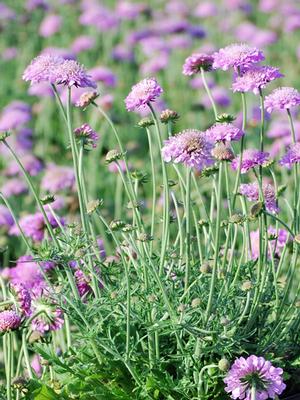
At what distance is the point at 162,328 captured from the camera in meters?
2.35

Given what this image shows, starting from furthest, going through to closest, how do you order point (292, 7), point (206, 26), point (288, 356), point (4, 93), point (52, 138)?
point (206, 26)
point (292, 7)
point (4, 93)
point (52, 138)
point (288, 356)

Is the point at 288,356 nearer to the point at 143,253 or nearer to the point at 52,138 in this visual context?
the point at 143,253

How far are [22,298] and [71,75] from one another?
61cm

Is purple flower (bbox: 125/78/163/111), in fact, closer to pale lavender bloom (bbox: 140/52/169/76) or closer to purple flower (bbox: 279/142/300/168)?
purple flower (bbox: 279/142/300/168)

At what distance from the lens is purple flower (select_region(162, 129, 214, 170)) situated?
2.19 meters

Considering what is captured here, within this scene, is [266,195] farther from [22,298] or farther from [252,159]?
[22,298]

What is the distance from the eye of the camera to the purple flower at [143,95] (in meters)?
2.40

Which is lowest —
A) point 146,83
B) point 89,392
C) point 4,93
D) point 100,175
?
point 89,392

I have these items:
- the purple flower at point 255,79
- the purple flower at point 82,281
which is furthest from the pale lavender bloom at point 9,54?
the purple flower at point 255,79

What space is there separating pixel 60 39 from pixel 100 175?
2.79 metres

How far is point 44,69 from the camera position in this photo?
7.91 feet

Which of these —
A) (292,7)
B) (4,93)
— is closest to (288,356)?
(4,93)

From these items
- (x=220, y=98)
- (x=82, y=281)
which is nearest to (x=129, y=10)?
(x=220, y=98)

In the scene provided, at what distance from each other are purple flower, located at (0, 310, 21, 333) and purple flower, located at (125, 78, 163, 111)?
1.99ft
